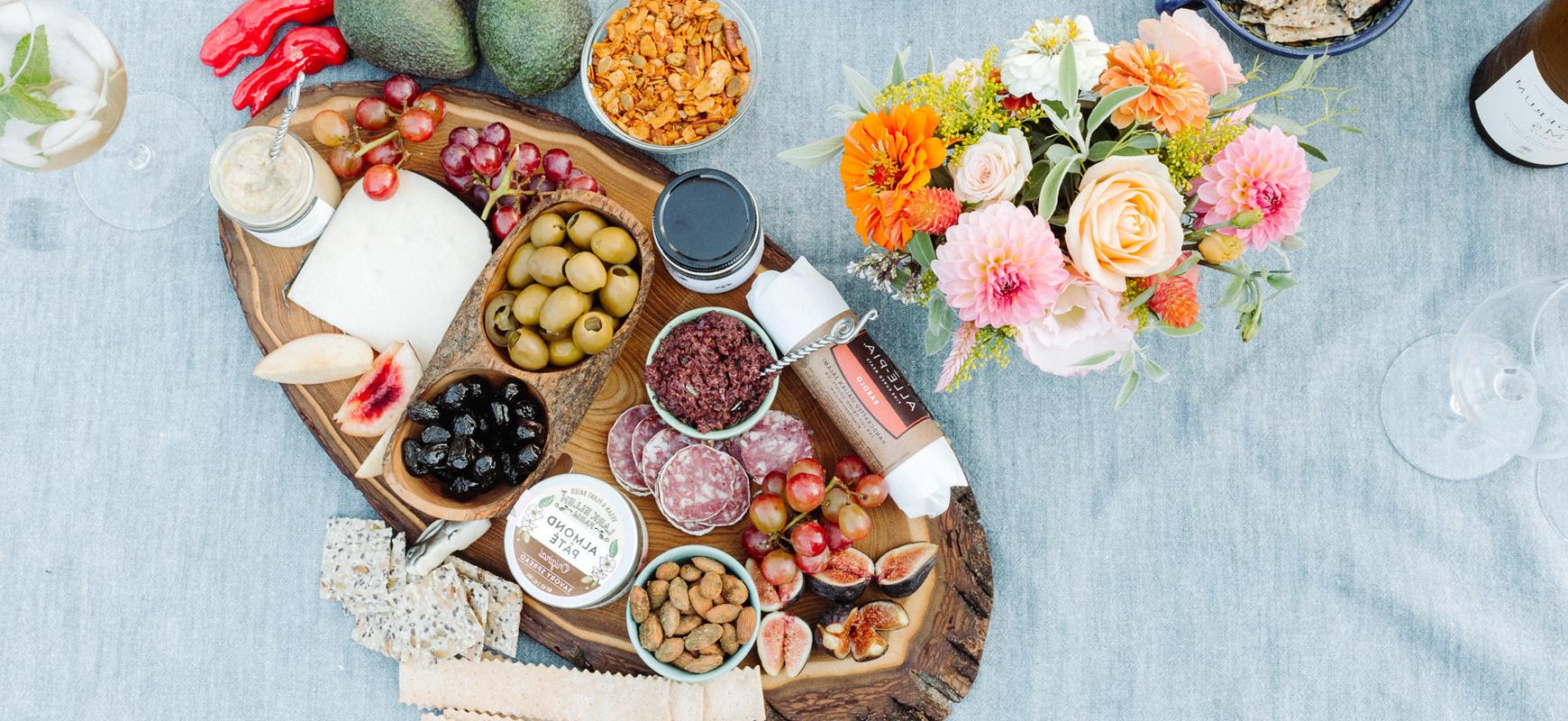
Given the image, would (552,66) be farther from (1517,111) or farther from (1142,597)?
(1517,111)

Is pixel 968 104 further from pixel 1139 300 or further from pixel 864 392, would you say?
pixel 864 392

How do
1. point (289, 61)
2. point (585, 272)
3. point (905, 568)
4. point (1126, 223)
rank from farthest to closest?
point (289, 61), point (905, 568), point (585, 272), point (1126, 223)

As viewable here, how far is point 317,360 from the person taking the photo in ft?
3.88

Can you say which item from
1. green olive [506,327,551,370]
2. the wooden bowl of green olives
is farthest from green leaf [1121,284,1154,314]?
green olive [506,327,551,370]

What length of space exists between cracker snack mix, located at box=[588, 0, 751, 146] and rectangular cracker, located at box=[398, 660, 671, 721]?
0.68 meters

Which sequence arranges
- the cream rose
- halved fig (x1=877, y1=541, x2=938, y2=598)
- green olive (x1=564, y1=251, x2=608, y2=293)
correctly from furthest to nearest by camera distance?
1. halved fig (x1=877, y1=541, x2=938, y2=598)
2. green olive (x1=564, y1=251, x2=608, y2=293)
3. the cream rose

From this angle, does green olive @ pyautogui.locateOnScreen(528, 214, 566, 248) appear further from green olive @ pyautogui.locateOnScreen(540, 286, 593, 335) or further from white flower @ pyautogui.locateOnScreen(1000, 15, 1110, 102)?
white flower @ pyautogui.locateOnScreen(1000, 15, 1110, 102)

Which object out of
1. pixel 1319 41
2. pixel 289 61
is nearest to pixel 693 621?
pixel 289 61

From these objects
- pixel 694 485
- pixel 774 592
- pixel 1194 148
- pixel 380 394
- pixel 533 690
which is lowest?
pixel 533 690

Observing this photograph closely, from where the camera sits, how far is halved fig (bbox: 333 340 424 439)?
116 centimetres

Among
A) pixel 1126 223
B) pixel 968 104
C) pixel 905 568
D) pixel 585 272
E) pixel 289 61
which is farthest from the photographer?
pixel 289 61

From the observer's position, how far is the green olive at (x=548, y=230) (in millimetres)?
1066

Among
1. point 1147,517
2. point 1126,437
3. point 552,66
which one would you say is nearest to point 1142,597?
point 1147,517

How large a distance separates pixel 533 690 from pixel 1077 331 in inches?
32.0
